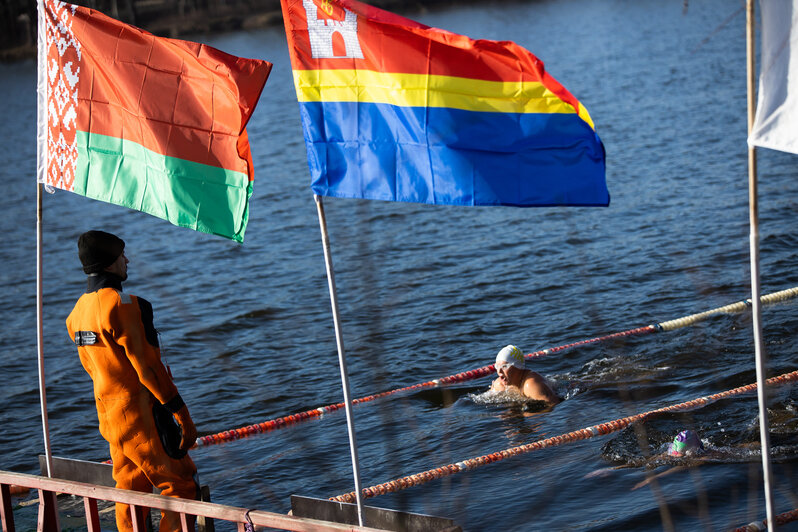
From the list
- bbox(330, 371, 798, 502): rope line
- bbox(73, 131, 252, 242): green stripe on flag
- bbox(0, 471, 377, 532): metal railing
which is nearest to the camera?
A: bbox(0, 471, 377, 532): metal railing

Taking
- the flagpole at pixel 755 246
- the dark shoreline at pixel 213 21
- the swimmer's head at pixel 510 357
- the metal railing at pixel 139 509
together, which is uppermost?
the dark shoreline at pixel 213 21

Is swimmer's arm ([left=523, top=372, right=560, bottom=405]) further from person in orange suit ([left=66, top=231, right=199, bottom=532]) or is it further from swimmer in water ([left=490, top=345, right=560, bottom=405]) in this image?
person in orange suit ([left=66, top=231, right=199, bottom=532])

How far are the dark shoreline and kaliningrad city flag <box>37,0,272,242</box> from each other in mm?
61446

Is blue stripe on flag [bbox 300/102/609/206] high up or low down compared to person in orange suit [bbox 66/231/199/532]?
up

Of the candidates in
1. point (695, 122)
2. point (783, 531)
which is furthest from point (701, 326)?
point (695, 122)

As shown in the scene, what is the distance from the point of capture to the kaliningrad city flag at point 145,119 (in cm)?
605

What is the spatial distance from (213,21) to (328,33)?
69.1m

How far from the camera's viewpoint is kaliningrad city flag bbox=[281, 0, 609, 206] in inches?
214

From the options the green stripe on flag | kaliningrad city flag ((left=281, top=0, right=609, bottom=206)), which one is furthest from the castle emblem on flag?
the green stripe on flag

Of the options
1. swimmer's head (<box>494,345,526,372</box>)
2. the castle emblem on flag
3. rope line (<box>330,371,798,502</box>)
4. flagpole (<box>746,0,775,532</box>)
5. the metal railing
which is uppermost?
the castle emblem on flag

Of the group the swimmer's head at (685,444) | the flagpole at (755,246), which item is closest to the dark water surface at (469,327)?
the swimmer's head at (685,444)

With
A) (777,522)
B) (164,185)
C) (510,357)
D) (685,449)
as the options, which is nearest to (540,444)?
(510,357)

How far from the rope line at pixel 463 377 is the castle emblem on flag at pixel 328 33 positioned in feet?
17.6

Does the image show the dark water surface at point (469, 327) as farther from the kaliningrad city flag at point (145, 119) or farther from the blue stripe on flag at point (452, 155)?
the kaliningrad city flag at point (145, 119)
